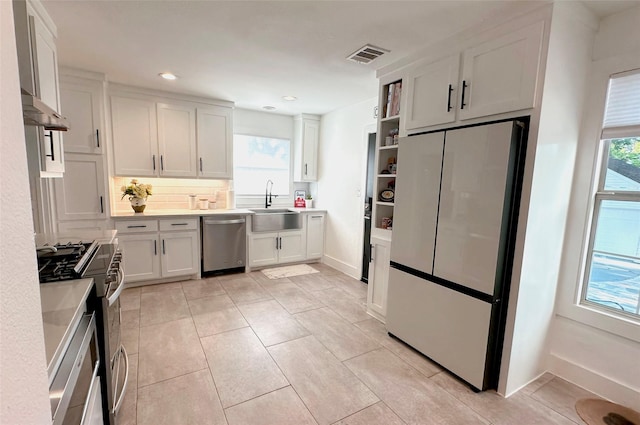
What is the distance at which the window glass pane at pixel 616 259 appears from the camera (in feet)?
6.35

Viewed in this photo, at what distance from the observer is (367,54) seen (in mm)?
2520

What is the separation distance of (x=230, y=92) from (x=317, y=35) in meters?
1.91

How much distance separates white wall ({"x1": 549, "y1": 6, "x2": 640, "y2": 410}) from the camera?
1883mm

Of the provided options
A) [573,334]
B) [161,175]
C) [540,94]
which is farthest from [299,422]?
[161,175]

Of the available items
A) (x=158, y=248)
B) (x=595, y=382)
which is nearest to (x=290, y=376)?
(x=595, y=382)

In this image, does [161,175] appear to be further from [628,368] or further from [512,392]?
[628,368]

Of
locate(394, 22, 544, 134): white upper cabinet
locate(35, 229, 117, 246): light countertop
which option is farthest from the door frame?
locate(35, 229, 117, 246): light countertop

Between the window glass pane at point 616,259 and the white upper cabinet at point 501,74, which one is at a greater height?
the white upper cabinet at point 501,74

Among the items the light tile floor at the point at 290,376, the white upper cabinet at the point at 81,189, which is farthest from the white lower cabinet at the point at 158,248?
the light tile floor at the point at 290,376

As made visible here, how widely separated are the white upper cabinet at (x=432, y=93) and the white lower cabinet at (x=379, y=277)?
3.81 ft

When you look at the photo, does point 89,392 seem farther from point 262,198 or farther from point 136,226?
point 262,198

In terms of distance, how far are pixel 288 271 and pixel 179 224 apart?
1679mm

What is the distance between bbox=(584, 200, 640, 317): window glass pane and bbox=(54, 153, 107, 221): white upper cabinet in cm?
463

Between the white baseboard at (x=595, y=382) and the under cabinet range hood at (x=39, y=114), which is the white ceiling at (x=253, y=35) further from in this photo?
the white baseboard at (x=595, y=382)
